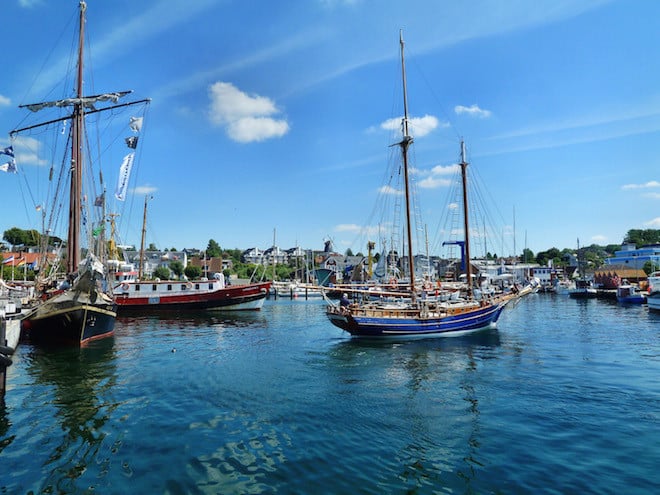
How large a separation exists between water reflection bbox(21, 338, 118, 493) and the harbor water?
0.20 feet

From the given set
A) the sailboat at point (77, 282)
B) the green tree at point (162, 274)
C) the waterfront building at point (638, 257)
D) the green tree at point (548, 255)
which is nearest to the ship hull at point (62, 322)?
the sailboat at point (77, 282)

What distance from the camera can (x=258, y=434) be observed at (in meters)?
11.5

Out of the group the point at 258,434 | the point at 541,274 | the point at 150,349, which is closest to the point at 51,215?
the point at 150,349

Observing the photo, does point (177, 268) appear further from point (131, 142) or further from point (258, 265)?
point (131, 142)

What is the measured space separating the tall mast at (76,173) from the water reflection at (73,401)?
24.0 feet

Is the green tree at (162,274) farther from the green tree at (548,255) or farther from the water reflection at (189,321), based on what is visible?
the green tree at (548,255)

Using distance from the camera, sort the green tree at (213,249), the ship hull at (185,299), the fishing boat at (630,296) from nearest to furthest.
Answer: the ship hull at (185,299), the fishing boat at (630,296), the green tree at (213,249)

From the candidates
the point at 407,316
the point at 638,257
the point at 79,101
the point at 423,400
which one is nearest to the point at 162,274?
the point at 79,101

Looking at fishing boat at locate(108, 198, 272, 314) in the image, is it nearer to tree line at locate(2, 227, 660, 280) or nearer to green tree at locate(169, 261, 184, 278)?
tree line at locate(2, 227, 660, 280)

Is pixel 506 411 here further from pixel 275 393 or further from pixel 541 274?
pixel 541 274

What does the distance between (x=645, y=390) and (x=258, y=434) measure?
49.8ft

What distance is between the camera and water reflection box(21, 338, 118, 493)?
9.55 meters

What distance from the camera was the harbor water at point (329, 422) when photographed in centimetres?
905

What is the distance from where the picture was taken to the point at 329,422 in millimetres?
12508
